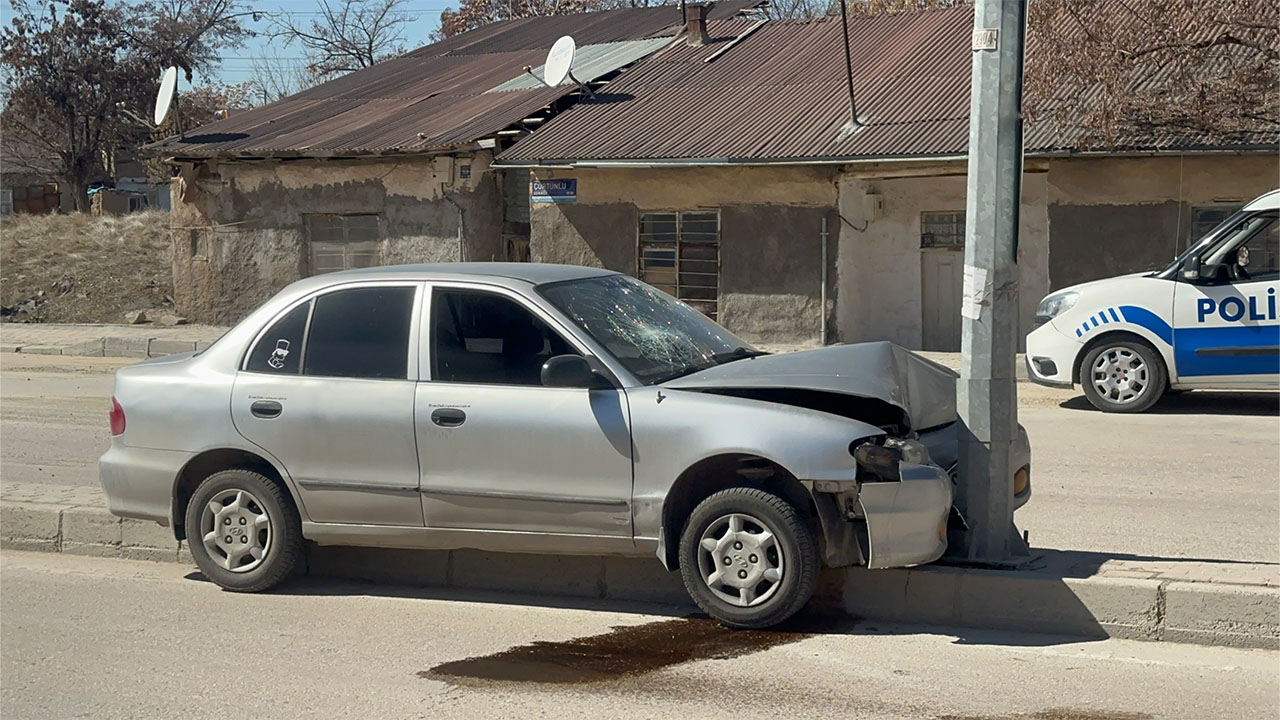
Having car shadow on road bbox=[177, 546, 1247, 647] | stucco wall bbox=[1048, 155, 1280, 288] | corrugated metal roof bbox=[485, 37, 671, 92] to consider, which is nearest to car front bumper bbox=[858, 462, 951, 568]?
car shadow on road bbox=[177, 546, 1247, 647]

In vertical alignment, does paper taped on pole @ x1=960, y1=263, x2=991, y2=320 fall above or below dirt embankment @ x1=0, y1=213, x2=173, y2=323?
below

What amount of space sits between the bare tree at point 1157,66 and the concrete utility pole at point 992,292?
38.6ft

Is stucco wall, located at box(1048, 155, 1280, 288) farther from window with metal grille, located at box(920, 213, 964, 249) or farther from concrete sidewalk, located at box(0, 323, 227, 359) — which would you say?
concrete sidewalk, located at box(0, 323, 227, 359)

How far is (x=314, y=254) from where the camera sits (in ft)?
81.0

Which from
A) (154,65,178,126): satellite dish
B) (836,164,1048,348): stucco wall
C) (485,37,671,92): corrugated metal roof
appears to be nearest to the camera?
(836,164,1048,348): stucco wall

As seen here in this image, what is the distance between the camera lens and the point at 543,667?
5625 millimetres

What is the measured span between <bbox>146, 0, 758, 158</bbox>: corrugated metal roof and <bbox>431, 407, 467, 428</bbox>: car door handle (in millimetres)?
16433

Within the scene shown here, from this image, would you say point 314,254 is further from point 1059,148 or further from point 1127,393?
point 1127,393

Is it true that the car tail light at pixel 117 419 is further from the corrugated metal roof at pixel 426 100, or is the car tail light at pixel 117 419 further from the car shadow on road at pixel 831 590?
the corrugated metal roof at pixel 426 100

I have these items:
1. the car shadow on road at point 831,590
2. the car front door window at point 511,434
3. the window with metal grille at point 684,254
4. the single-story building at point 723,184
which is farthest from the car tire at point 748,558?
the window with metal grille at point 684,254

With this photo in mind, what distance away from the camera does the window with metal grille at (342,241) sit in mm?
24156

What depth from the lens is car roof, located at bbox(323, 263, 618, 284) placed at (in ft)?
22.2

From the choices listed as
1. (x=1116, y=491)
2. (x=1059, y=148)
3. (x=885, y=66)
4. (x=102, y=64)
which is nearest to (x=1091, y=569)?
(x=1116, y=491)

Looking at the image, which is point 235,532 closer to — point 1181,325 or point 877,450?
point 877,450
